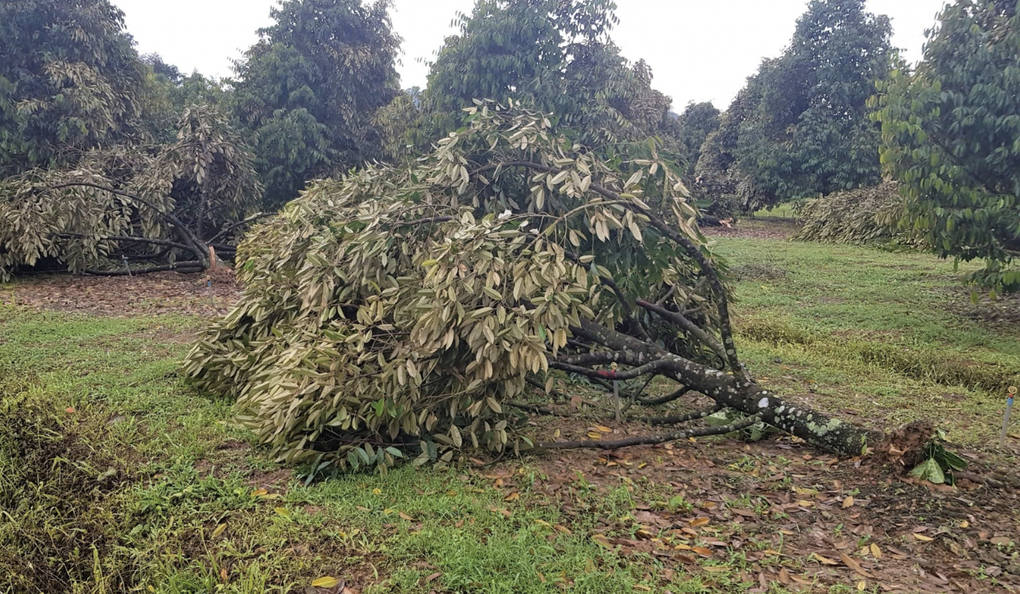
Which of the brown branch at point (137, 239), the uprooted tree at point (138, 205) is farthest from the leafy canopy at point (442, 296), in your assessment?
the brown branch at point (137, 239)

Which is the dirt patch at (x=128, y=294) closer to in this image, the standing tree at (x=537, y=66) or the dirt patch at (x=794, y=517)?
the standing tree at (x=537, y=66)

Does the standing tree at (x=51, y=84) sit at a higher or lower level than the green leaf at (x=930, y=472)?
higher

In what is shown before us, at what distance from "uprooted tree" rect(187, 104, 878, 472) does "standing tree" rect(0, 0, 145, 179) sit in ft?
28.6

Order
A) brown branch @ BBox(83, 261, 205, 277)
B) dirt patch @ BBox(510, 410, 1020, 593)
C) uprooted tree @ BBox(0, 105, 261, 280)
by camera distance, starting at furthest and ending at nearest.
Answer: brown branch @ BBox(83, 261, 205, 277)
uprooted tree @ BBox(0, 105, 261, 280)
dirt patch @ BBox(510, 410, 1020, 593)

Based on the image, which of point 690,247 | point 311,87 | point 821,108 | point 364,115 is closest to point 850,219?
point 821,108

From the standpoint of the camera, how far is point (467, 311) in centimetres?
340

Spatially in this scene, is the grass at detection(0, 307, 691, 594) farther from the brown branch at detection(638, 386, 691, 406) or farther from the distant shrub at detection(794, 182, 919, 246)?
the distant shrub at detection(794, 182, 919, 246)

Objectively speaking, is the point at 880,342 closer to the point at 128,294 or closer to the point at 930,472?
the point at 930,472

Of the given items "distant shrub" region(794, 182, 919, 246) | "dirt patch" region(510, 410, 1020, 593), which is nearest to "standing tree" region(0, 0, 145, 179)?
"dirt patch" region(510, 410, 1020, 593)

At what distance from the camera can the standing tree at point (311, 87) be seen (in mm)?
14273

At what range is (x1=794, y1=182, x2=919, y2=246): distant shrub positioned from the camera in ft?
52.7

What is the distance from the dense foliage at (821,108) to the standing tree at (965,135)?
39.8ft

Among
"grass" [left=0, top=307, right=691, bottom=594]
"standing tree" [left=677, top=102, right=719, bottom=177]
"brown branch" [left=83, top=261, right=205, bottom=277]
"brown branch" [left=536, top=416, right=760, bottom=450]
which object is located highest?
"standing tree" [left=677, top=102, right=719, bottom=177]

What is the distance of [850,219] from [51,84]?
17.0 metres
